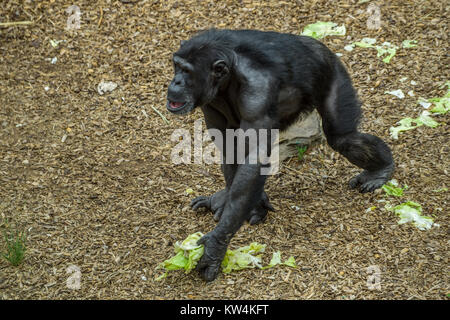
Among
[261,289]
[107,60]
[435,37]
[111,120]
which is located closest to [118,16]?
[107,60]

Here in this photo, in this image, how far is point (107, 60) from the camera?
23.9 ft

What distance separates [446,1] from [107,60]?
15.1 feet

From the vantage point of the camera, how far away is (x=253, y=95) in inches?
179

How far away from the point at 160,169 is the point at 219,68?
5.91 ft

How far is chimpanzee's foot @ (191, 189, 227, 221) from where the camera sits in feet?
17.8

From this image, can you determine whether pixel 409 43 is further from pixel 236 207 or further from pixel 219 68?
pixel 236 207

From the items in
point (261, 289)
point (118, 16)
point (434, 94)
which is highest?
point (118, 16)

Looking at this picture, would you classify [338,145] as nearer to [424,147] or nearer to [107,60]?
[424,147]

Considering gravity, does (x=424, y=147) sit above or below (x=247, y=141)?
below

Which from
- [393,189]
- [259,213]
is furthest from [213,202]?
[393,189]

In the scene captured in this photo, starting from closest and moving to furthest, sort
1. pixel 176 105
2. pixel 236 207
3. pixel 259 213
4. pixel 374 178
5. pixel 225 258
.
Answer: pixel 236 207
pixel 176 105
pixel 225 258
pixel 259 213
pixel 374 178

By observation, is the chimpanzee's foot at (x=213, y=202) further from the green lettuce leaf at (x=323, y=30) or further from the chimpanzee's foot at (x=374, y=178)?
the green lettuce leaf at (x=323, y=30)

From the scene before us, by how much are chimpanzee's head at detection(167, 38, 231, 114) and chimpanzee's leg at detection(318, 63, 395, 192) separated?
1.15 m

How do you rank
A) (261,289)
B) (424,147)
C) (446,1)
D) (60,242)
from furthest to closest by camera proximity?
(446,1), (424,147), (60,242), (261,289)
